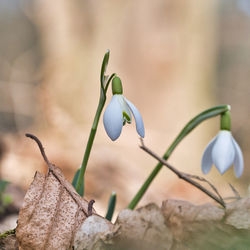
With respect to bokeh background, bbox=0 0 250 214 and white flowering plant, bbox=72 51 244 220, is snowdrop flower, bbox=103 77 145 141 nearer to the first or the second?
white flowering plant, bbox=72 51 244 220

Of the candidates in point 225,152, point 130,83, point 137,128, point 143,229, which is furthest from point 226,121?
point 130,83

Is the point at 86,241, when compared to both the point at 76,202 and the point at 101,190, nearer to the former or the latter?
the point at 76,202

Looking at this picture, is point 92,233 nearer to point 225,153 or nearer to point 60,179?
point 60,179

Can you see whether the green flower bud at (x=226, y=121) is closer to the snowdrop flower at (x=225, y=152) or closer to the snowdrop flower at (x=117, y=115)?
the snowdrop flower at (x=225, y=152)

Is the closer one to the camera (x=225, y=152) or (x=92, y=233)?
(x=92, y=233)

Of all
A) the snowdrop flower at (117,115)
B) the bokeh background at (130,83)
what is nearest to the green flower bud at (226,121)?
the snowdrop flower at (117,115)

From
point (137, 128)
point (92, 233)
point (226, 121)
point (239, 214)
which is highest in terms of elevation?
point (226, 121)
